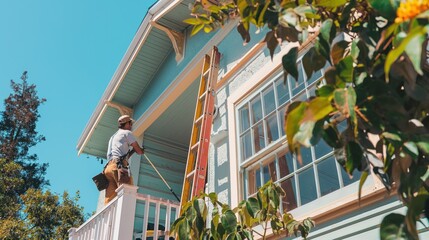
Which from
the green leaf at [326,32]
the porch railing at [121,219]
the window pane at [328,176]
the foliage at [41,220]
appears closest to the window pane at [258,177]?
the window pane at [328,176]

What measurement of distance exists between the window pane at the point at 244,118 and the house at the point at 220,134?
0.04 feet

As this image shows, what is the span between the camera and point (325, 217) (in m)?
3.60

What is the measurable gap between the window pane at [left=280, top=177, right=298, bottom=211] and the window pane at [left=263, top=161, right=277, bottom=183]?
0.22 meters

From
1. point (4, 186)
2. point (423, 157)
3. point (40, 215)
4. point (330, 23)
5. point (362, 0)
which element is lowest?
point (423, 157)

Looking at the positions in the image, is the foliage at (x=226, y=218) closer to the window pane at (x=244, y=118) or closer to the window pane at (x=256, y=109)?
the window pane at (x=256, y=109)

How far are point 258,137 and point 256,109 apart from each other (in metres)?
0.39

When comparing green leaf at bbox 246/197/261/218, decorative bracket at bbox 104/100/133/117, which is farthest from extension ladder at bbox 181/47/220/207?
decorative bracket at bbox 104/100/133/117

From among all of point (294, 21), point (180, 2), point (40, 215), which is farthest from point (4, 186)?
point (294, 21)

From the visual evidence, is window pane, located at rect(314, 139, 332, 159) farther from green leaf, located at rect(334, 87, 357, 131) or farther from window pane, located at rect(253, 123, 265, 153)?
green leaf, located at rect(334, 87, 357, 131)

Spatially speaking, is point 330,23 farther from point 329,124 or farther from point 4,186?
point 4,186

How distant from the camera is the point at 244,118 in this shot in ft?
17.4

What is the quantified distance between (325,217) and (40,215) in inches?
430

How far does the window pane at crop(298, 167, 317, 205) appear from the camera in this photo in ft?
13.1

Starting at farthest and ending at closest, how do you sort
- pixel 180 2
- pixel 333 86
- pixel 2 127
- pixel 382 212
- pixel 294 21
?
1. pixel 2 127
2. pixel 180 2
3. pixel 382 212
4. pixel 294 21
5. pixel 333 86
